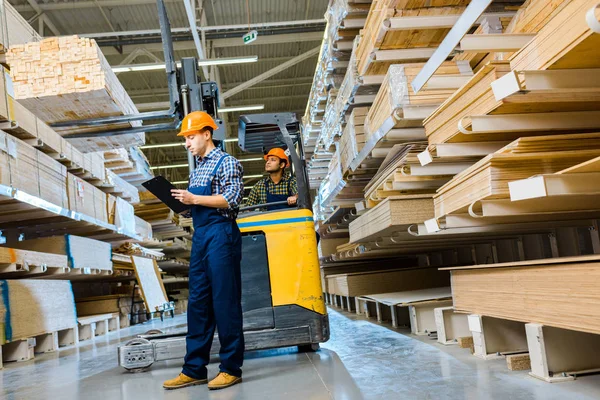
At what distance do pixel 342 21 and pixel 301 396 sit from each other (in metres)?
4.25

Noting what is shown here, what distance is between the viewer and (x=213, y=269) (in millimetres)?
3959

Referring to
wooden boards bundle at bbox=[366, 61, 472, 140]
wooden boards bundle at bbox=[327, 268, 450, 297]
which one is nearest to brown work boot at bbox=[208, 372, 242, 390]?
wooden boards bundle at bbox=[366, 61, 472, 140]

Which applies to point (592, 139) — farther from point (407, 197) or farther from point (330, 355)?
point (330, 355)

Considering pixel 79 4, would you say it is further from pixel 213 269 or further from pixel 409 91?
pixel 213 269

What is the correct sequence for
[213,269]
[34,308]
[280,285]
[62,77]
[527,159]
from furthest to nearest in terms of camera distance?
1. [34,308]
2. [62,77]
3. [280,285]
4. [213,269]
5. [527,159]

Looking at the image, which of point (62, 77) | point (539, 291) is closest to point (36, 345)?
point (62, 77)

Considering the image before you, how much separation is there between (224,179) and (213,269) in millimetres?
655

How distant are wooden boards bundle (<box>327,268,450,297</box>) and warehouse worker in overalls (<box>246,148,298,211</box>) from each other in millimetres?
3462

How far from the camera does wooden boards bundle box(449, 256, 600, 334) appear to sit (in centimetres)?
266

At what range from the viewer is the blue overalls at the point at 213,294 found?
3.96 meters

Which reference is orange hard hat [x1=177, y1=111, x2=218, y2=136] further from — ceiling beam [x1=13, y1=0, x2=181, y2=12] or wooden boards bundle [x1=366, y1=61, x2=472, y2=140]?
ceiling beam [x1=13, y1=0, x2=181, y2=12]

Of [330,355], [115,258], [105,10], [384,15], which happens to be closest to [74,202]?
[115,258]

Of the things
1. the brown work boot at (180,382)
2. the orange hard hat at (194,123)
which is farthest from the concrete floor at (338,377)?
the orange hard hat at (194,123)

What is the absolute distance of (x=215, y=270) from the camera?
396cm
